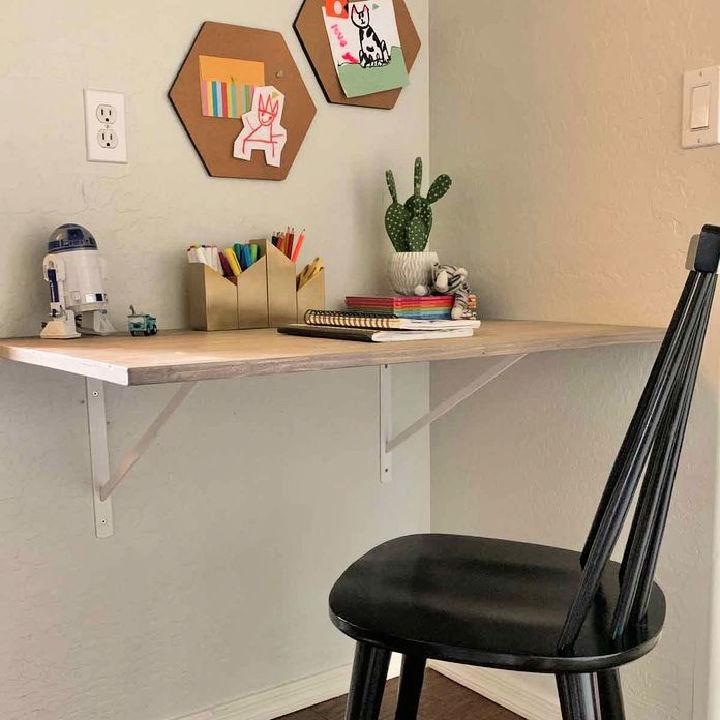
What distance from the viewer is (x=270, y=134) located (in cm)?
153

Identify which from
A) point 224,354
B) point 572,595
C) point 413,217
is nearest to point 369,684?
point 572,595

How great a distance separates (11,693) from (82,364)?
2.54ft

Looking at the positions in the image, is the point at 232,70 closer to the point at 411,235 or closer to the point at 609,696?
the point at 411,235

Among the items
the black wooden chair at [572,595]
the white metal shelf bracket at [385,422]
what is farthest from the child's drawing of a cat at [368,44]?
the black wooden chair at [572,595]

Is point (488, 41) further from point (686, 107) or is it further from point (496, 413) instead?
point (496, 413)

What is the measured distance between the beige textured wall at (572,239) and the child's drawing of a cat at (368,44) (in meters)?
0.14

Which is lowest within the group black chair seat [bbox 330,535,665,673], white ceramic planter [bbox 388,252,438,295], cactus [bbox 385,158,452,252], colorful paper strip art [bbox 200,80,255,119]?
black chair seat [bbox 330,535,665,673]

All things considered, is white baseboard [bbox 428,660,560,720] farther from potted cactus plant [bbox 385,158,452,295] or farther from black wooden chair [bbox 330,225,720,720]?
potted cactus plant [bbox 385,158,452,295]

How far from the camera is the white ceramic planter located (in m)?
1.55

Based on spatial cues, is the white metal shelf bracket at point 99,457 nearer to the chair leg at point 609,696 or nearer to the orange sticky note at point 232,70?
the orange sticky note at point 232,70

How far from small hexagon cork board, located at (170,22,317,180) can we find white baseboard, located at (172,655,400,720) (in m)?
1.04

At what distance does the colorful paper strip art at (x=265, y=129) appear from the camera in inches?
59.0

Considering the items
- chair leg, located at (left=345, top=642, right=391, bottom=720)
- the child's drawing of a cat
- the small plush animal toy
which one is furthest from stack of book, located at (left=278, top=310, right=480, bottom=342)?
the child's drawing of a cat

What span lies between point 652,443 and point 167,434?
3.06 feet
